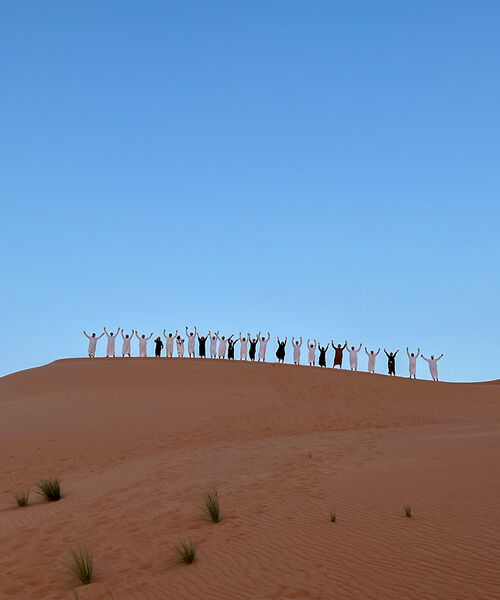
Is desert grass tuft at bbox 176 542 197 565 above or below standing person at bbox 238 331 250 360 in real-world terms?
below

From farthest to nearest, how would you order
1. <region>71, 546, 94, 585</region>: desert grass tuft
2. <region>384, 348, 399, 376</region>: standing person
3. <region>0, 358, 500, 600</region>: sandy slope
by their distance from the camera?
1. <region>384, 348, 399, 376</region>: standing person
2. <region>71, 546, 94, 585</region>: desert grass tuft
3. <region>0, 358, 500, 600</region>: sandy slope

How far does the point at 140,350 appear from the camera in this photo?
143 ft

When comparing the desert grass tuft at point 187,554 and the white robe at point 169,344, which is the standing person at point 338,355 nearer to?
the white robe at point 169,344

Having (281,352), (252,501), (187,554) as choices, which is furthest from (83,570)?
(281,352)

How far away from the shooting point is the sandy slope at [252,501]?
6.74 metres

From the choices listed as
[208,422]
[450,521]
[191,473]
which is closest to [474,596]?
[450,521]

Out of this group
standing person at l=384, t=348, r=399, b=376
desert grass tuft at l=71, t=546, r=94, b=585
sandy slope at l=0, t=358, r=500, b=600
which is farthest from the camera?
standing person at l=384, t=348, r=399, b=376

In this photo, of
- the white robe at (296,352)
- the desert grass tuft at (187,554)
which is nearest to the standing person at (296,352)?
the white robe at (296,352)

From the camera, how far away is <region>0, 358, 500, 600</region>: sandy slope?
6.74m

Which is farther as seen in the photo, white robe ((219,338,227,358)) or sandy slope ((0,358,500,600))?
white robe ((219,338,227,358))

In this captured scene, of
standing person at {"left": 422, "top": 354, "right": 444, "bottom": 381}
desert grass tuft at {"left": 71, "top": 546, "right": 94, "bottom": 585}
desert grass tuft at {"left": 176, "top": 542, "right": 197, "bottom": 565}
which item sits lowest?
desert grass tuft at {"left": 71, "top": 546, "right": 94, "bottom": 585}

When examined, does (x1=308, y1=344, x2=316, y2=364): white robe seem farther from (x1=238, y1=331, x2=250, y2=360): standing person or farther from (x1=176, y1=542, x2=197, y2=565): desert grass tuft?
(x1=176, y1=542, x2=197, y2=565): desert grass tuft

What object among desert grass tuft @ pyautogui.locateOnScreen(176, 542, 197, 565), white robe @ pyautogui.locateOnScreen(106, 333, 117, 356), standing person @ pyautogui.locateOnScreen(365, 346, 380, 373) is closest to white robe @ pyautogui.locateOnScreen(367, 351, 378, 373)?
standing person @ pyautogui.locateOnScreen(365, 346, 380, 373)

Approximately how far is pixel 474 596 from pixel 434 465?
7050mm
